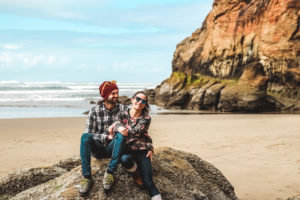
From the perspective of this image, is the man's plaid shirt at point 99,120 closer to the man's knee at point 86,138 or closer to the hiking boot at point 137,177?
the man's knee at point 86,138

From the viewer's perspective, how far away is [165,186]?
16.0 feet

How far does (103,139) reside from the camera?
15.7ft

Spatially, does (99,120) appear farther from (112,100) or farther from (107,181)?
(107,181)

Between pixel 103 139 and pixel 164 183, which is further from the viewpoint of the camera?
pixel 164 183

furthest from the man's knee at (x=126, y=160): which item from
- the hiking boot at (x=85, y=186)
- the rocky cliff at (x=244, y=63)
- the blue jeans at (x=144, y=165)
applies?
the rocky cliff at (x=244, y=63)

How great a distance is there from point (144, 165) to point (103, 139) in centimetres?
67

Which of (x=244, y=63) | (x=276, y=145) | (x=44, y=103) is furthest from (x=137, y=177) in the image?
(x=44, y=103)

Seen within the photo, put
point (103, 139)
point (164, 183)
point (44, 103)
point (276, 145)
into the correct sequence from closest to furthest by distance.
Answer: point (103, 139) < point (164, 183) < point (276, 145) < point (44, 103)

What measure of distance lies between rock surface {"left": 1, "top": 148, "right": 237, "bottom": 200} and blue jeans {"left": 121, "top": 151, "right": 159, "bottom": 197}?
0.13m

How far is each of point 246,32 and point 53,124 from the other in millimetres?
18412

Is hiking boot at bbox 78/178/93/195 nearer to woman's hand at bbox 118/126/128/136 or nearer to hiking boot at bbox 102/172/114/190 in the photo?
hiking boot at bbox 102/172/114/190

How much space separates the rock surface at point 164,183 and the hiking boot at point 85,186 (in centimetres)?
7

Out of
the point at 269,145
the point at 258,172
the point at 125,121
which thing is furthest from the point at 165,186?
the point at 269,145

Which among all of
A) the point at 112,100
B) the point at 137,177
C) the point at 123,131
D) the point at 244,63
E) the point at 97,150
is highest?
the point at 244,63
